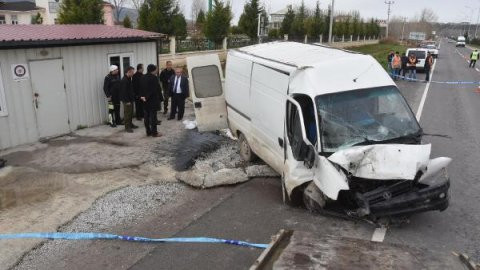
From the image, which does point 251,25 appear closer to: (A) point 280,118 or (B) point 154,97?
(B) point 154,97

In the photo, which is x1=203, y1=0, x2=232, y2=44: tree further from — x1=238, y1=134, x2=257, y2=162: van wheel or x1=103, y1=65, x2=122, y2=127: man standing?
x1=238, y1=134, x2=257, y2=162: van wheel

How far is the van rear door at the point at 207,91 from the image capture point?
34.3ft

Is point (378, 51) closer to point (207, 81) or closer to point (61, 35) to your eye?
point (207, 81)

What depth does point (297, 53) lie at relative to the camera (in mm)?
8461

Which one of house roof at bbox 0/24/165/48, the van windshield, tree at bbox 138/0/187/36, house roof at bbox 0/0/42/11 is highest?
house roof at bbox 0/0/42/11

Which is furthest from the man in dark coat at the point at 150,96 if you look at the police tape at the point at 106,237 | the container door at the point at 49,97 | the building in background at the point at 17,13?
the building in background at the point at 17,13

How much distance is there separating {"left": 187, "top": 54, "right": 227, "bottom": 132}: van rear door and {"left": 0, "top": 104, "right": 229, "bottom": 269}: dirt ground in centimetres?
69

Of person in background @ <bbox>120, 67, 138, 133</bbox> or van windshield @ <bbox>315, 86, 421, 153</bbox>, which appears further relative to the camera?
person in background @ <bbox>120, 67, 138, 133</bbox>

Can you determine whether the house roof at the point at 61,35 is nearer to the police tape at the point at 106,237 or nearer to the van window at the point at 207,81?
the van window at the point at 207,81

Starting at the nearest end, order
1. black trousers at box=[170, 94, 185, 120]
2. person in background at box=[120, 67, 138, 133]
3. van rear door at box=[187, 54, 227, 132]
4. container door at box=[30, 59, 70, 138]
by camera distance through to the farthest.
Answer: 1. van rear door at box=[187, 54, 227, 132]
2. container door at box=[30, 59, 70, 138]
3. person in background at box=[120, 67, 138, 133]
4. black trousers at box=[170, 94, 185, 120]

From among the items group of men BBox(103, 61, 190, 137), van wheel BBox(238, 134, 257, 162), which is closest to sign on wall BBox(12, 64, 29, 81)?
group of men BBox(103, 61, 190, 137)

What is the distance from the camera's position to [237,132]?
10.1m

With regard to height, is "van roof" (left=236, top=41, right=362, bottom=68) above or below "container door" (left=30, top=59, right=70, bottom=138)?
above

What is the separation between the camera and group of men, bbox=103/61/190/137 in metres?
11.2
